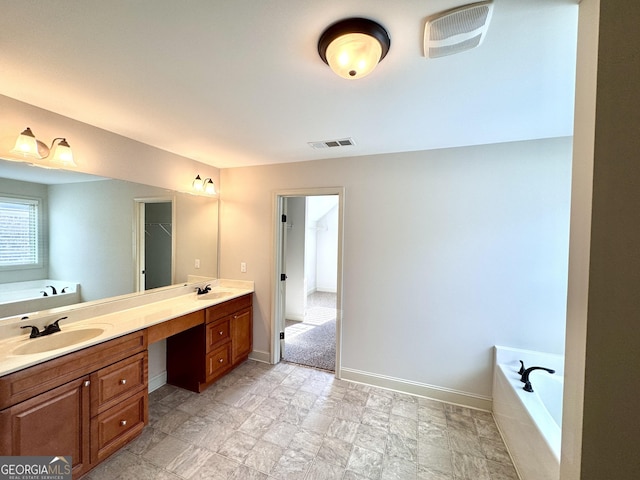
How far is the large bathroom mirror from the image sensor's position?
1.73 m

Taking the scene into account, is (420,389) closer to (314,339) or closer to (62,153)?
(314,339)

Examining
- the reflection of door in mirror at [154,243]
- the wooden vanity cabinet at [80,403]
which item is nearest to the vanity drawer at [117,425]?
the wooden vanity cabinet at [80,403]

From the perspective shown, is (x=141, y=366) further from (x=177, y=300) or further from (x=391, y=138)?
(x=391, y=138)

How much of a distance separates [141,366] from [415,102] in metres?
2.75

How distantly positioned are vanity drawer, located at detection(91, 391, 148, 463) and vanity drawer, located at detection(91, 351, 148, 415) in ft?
0.18

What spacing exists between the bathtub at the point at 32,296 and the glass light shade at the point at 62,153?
90 cm

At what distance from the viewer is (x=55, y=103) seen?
1.66 meters

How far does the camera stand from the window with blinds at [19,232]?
1646 millimetres

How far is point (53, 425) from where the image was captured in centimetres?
139

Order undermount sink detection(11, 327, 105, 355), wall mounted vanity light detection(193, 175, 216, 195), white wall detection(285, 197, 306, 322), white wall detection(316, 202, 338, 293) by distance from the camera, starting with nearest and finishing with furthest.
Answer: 1. undermount sink detection(11, 327, 105, 355)
2. wall mounted vanity light detection(193, 175, 216, 195)
3. white wall detection(285, 197, 306, 322)
4. white wall detection(316, 202, 338, 293)

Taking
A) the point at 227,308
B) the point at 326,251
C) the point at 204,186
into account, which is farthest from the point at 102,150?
the point at 326,251

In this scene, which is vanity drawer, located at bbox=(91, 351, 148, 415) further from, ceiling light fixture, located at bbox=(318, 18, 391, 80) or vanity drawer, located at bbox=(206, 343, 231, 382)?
ceiling light fixture, located at bbox=(318, 18, 391, 80)

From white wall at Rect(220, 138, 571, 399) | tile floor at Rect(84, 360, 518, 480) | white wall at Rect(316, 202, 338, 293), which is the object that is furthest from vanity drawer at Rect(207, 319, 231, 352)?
white wall at Rect(316, 202, 338, 293)

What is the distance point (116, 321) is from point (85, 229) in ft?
2.65
